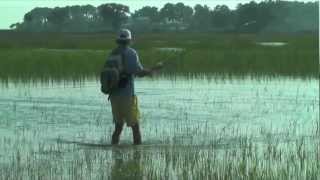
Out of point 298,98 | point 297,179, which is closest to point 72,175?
point 297,179

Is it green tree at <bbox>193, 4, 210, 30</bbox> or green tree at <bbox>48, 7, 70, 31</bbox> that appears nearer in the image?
green tree at <bbox>193, 4, 210, 30</bbox>

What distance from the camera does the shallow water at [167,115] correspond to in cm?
1146

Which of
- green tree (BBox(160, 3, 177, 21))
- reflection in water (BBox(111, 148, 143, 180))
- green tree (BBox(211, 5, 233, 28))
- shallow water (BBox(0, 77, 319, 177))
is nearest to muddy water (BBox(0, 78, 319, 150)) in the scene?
shallow water (BBox(0, 77, 319, 177))

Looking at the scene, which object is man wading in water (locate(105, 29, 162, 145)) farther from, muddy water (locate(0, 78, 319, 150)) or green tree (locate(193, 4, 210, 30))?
green tree (locate(193, 4, 210, 30))

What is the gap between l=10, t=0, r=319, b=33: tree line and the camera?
61.8 metres

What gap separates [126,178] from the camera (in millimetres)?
8195

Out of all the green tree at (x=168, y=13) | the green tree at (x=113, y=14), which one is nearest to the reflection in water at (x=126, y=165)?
the green tree at (x=113, y=14)

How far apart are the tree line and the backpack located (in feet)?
142

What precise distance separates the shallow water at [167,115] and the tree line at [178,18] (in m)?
34.3

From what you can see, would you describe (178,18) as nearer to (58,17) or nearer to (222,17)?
(58,17)

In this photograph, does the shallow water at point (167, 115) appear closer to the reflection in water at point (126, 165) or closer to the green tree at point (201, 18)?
the reflection in water at point (126, 165)

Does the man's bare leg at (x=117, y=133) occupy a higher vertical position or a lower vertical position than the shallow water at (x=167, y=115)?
higher

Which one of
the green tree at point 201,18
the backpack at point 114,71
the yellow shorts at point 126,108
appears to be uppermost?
the backpack at point 114,71

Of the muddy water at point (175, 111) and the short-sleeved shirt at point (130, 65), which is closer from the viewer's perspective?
the short-sleeved shirt at point (130, 65)
